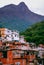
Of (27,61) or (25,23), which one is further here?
(25,23)

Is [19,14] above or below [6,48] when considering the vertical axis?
above

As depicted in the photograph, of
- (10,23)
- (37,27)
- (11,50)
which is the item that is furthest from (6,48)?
(10,23)

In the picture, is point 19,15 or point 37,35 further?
point 19,15

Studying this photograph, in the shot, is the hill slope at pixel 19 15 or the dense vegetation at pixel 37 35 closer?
the dense vegetation at pixel 37 35

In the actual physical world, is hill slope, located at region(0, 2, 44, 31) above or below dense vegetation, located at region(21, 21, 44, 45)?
above

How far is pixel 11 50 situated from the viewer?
80.5ft

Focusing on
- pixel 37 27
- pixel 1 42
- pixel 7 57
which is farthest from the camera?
pixel 37 27

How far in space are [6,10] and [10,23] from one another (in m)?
3.83

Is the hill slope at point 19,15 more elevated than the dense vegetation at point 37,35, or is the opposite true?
the hill slope at point 19,15

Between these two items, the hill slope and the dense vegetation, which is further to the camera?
the hill slope

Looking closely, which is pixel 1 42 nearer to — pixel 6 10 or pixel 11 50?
pixel 11 50

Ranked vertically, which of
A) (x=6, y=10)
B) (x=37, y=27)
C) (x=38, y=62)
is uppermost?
(x=6, y=10)

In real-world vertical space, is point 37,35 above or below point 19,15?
below

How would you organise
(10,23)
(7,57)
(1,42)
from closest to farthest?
(7,57) < (1,42) < (10,23)
